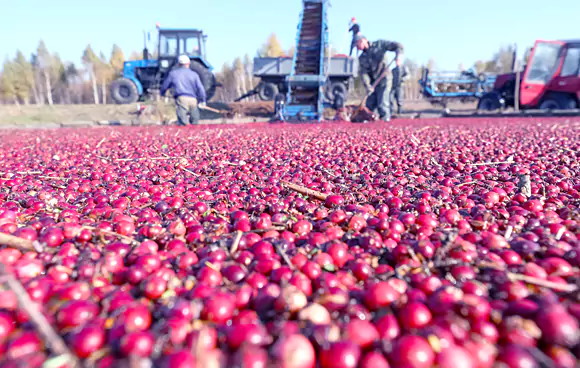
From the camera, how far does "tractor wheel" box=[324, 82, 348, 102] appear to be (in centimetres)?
2020

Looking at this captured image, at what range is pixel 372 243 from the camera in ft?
6.36

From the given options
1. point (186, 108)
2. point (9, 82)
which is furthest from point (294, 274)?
point (9, 82)

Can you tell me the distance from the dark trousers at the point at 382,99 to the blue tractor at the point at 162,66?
443 inches

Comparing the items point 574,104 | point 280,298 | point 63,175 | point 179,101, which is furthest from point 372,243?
point 574,104

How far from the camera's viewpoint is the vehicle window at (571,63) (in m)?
15.5

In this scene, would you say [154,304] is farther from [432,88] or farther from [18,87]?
[18,87]

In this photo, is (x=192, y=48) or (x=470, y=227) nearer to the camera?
(x=470, y=227)

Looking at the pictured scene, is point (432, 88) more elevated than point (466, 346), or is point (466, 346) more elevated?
point (432, 88)

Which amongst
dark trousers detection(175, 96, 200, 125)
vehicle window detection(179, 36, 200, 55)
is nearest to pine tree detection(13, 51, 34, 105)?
vehicle window detection(179, 36, 200, 55)

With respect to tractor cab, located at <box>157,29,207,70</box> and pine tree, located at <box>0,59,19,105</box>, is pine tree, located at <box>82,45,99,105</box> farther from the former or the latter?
tractor cab, located at <box>157,29,207,70</box>

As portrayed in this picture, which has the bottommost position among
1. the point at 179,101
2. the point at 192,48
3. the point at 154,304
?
the point at 154,304

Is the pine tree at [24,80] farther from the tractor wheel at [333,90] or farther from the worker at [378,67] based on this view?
the worker at [378,67]

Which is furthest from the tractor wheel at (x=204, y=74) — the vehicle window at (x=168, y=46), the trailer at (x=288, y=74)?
the trailer at (x=288, y=74)

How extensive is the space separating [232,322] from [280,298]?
0.21m
